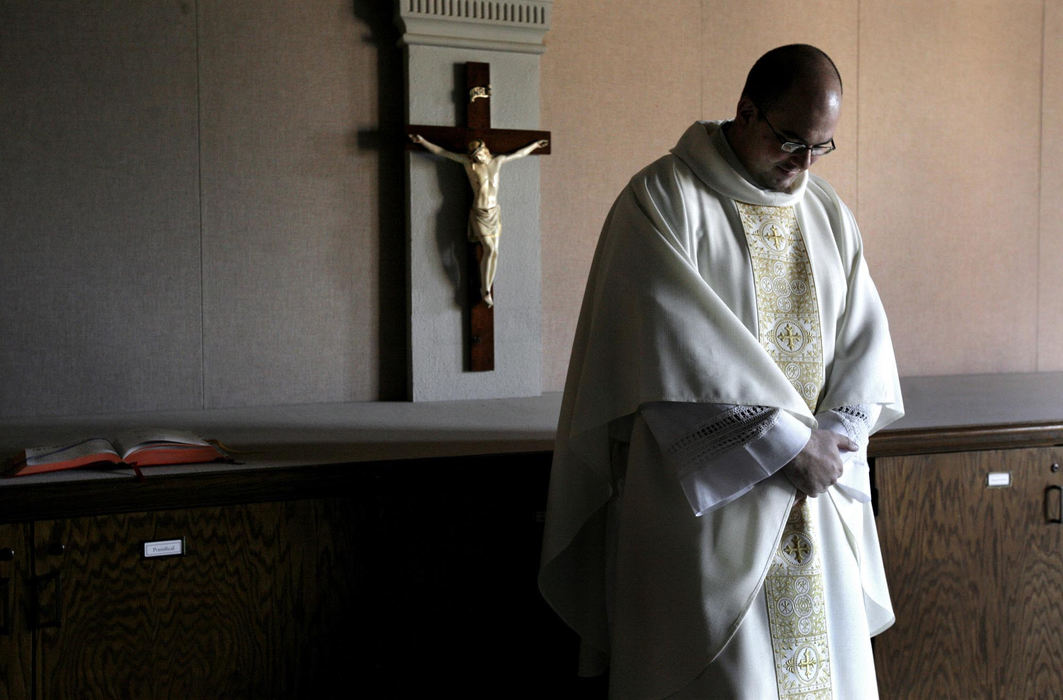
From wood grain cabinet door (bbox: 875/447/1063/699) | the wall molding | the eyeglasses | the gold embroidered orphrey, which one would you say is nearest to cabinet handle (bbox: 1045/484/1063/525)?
wood grain cabinet door (bbox: 875/447/1063/699)

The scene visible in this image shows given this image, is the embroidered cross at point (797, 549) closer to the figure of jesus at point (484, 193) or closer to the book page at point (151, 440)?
the book page at point (151, 440)

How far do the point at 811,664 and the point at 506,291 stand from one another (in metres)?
2.16

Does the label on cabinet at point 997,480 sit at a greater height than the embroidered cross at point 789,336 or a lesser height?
lesser

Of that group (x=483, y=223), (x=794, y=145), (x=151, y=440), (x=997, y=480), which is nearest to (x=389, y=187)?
(x=483, y=223)

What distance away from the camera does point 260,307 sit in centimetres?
380

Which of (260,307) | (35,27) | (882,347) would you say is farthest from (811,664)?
(35,27)

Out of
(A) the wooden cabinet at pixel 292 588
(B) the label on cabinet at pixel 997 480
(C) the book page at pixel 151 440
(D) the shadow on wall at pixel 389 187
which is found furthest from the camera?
(D) the shadow on wall at pixel 389 187

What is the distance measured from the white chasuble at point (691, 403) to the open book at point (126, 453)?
3.09 ft

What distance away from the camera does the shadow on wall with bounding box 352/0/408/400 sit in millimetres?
3916

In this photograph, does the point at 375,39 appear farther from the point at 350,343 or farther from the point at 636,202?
the point at 636,202

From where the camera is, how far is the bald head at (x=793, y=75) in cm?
205

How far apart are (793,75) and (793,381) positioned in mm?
671

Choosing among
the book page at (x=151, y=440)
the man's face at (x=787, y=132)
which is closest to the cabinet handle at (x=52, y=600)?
the book page at (x=151, y=440)

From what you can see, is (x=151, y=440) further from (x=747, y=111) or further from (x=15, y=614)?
(x=747, y=111)
